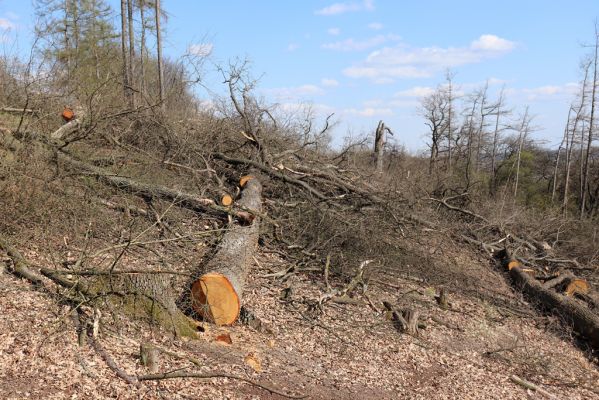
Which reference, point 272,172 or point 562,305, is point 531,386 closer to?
point 562,305

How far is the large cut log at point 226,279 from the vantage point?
5.47 metres

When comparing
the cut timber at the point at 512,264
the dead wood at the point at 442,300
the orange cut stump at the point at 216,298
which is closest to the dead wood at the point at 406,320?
the dead wood at the point at 442,300

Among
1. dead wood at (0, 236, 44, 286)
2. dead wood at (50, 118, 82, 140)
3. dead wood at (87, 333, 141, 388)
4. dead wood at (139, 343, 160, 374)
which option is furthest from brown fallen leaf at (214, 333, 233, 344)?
dead wood at (50, 118, 82, 140)

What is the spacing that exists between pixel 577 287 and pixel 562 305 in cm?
147

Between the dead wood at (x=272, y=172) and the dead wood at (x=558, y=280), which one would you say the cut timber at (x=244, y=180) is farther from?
the dead wood at (x=558, y=280)

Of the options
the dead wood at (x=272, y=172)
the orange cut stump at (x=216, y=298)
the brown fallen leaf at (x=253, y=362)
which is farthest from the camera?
the dead wood at (x=272, y=172)

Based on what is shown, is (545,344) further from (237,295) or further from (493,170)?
(493,170)

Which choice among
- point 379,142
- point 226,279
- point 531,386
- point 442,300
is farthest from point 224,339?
point 379,142

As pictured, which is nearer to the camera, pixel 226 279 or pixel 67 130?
pixel 226 279

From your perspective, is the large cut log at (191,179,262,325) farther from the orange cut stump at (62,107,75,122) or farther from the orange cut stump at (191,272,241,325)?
the orange cut stump at (62,107,75,122)

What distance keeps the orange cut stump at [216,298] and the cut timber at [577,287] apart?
6.97 m

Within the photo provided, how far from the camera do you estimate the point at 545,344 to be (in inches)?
292

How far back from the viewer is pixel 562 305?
329 inches

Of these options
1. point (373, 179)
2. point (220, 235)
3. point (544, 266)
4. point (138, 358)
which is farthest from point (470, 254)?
point (138, 358)
